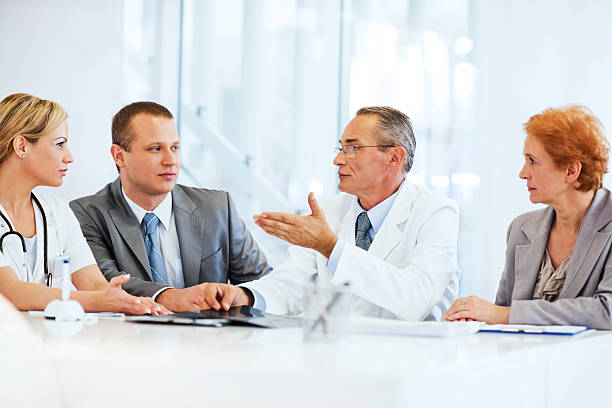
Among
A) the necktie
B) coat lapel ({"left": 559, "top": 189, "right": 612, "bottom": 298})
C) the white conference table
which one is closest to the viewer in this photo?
the white conference table

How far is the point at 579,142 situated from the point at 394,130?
2.38ft

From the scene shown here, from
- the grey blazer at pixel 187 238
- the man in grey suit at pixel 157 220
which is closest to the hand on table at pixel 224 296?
the grey blazer at pixel 187 238

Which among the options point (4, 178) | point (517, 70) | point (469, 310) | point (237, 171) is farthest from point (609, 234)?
point (237, 171)

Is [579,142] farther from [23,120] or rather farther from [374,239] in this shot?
[23,120]

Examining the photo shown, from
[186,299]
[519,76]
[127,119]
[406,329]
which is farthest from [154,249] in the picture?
[519,76]

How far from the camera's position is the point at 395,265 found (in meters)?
2.44

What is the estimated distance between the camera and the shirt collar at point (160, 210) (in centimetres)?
294

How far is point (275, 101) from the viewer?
4543mm

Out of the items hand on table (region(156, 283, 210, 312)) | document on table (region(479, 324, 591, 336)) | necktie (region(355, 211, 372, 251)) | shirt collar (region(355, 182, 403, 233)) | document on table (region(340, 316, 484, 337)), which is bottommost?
hand on table (region(156, 283, 210, 312))

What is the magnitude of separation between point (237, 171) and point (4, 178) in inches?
91.2

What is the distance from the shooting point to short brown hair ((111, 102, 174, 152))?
3051 millimetres

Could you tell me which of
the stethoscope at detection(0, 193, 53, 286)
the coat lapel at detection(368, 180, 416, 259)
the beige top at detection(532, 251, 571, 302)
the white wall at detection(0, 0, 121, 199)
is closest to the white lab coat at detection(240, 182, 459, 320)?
the coat lapel at detection(368, 180, 416, 259)

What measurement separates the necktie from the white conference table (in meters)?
1.14

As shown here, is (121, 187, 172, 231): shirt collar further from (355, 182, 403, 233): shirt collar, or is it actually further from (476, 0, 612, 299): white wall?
(476, 0, 612, 299): white wall
